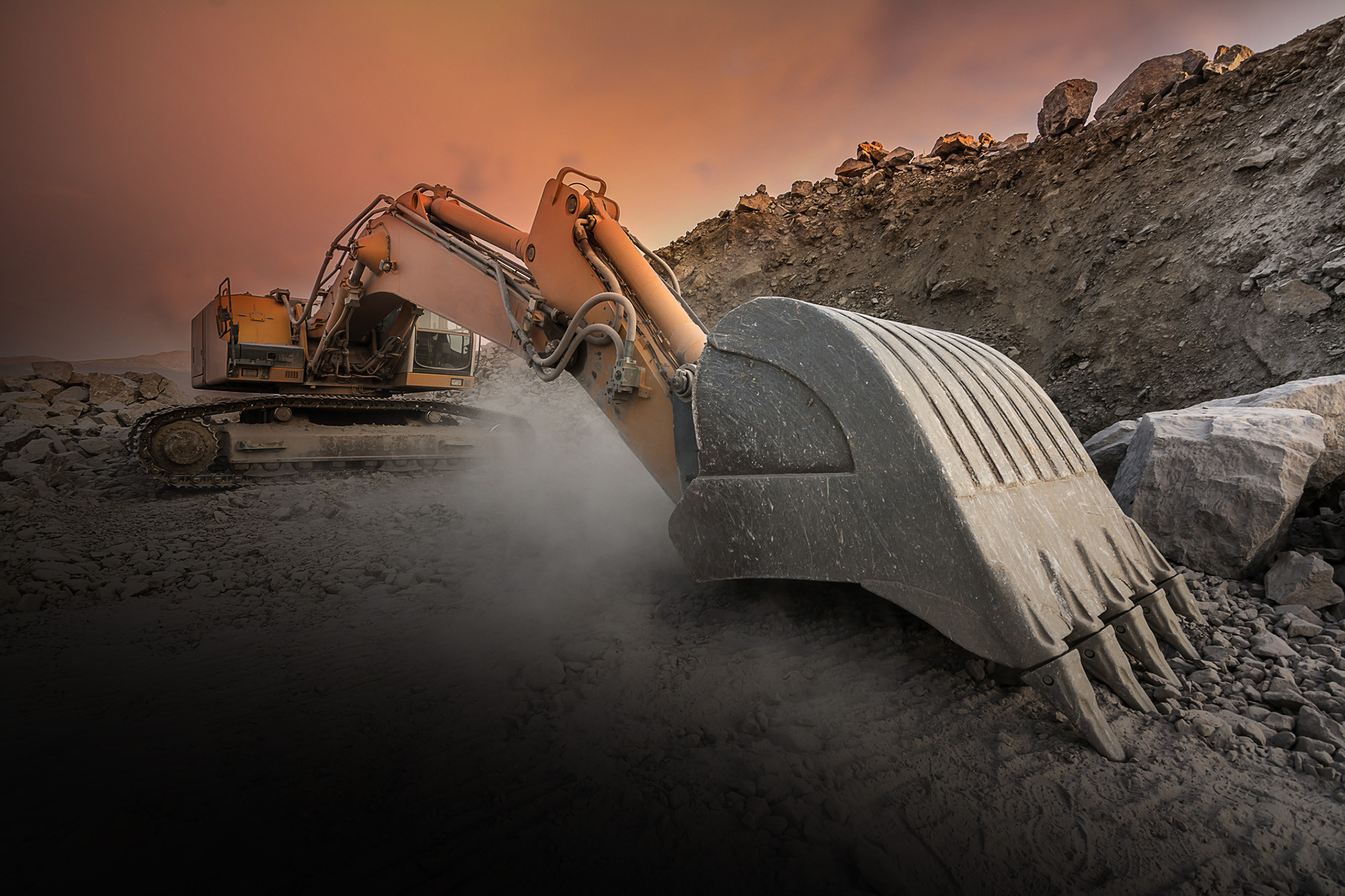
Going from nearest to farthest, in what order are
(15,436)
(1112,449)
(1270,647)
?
(1270,647), (1112,449), (15,436)

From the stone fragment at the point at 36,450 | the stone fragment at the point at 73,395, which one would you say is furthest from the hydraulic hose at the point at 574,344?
the stone fragment at the point at 73,395

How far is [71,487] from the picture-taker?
18.5ft

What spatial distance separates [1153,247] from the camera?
602 centimetres

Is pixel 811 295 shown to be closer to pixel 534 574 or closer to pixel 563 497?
pixel 563 497

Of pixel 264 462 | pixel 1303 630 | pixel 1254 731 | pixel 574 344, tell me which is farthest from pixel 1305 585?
pixel 264 462

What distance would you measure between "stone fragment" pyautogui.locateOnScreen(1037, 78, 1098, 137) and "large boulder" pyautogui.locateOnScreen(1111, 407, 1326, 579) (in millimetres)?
6697

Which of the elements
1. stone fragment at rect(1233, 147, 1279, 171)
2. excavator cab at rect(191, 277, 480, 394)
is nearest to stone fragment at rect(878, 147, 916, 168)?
stone fragment at rect(1233, 147, 1279, 171)

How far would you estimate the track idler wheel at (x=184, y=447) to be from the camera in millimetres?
5883

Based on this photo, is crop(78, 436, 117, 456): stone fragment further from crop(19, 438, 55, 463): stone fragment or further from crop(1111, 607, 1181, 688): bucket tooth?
crop(1111, 607, 1181, 688): bucket tooth

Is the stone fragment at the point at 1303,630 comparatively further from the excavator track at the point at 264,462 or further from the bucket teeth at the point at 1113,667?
the excavator track at the point at 264,462

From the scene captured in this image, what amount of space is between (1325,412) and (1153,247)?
158 inches

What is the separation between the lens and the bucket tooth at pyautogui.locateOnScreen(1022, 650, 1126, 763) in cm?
156

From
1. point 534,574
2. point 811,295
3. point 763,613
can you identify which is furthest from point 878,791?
point 811,295

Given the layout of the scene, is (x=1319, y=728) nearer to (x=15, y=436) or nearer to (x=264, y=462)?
(x=264, y=462)
